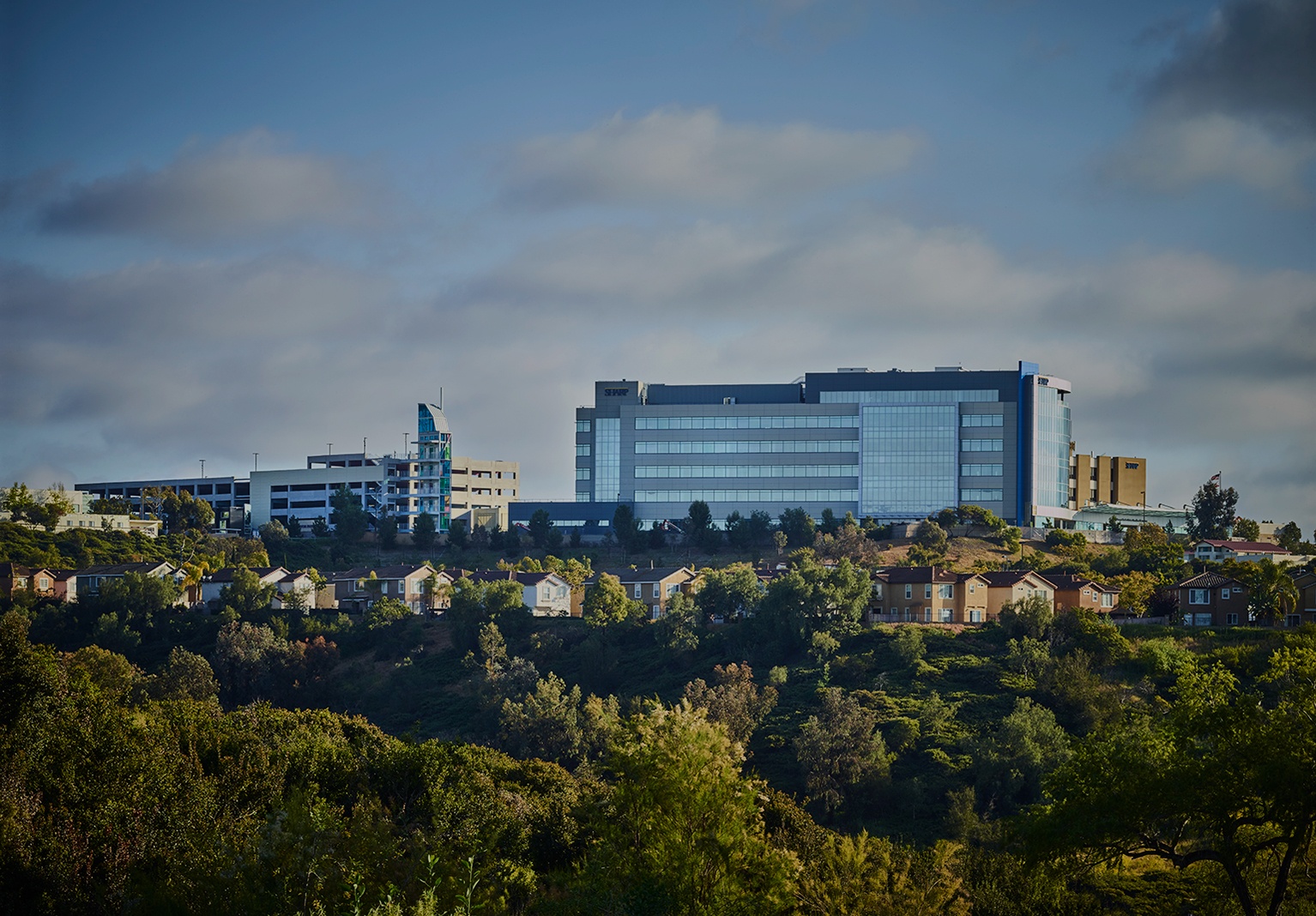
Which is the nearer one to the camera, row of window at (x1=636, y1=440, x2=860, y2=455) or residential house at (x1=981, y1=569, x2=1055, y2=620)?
residential house at (x1=981, y1=569, x2=1055, y2=620)

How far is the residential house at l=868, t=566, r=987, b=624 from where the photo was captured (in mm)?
100250

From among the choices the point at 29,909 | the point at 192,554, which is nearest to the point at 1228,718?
the point at 29,909

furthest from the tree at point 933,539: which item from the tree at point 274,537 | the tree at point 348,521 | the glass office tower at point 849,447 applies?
the tree at point 274,537

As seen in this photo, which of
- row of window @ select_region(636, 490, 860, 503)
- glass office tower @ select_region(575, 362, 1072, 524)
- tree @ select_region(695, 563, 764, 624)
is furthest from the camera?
row of window @ select_region(636, 490, 860, 503)

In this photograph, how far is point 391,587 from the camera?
421 feet

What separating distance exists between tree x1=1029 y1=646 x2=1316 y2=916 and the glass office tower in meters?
120

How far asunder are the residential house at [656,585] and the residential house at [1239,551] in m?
43.9

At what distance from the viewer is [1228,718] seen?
3331 cm

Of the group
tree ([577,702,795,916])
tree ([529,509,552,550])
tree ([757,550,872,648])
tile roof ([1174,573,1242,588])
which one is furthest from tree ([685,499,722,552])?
tree ([577,702,795,916])

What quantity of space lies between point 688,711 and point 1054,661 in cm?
5054

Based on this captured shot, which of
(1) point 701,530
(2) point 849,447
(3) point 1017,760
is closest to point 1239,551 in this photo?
(2) point 849,447

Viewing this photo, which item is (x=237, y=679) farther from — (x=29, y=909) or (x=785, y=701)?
(x=29, y=909)

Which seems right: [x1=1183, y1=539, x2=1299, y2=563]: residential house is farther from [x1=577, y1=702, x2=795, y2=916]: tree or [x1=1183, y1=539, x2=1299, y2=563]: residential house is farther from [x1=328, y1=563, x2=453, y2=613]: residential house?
[x1=577, y1=702, x2=795, y2=916]: tree

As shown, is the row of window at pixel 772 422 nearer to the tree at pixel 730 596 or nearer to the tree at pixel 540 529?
the tree at pixel 540 529
